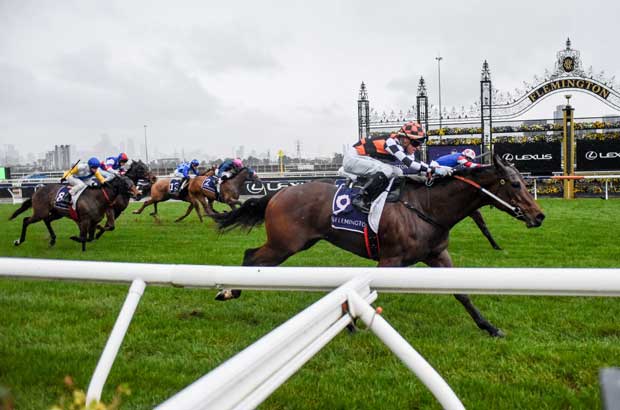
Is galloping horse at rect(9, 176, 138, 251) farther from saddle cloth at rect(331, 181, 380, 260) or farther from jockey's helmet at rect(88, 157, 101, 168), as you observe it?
saddle cloth at rect(331, 181, 380, 260)

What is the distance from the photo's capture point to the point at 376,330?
157cm

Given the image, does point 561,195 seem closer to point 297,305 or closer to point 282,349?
point 297,305

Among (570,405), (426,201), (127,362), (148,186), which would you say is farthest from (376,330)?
(148,186)

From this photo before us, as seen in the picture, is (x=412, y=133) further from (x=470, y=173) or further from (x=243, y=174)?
(x=243, y=174)

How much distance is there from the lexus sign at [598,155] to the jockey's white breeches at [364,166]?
17.6 m

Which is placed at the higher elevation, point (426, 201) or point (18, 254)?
point (426, 201)

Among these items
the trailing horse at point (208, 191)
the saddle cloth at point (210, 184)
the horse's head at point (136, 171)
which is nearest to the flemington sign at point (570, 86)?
the trailing horse at point (208, 191)

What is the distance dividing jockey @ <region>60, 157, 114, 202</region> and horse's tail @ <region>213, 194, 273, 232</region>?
539 centimetres

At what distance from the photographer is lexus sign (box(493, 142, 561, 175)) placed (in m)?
21.0

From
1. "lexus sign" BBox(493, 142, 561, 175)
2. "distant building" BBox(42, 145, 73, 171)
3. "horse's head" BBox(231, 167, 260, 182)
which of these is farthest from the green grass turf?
"distant building" BBox(42, 145, 73, 171)

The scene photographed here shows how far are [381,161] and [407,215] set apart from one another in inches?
38.0

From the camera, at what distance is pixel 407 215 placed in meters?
5.12

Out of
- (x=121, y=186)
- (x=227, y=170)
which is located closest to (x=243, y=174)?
(x=227, y=170)

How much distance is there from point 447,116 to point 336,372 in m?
21.3
